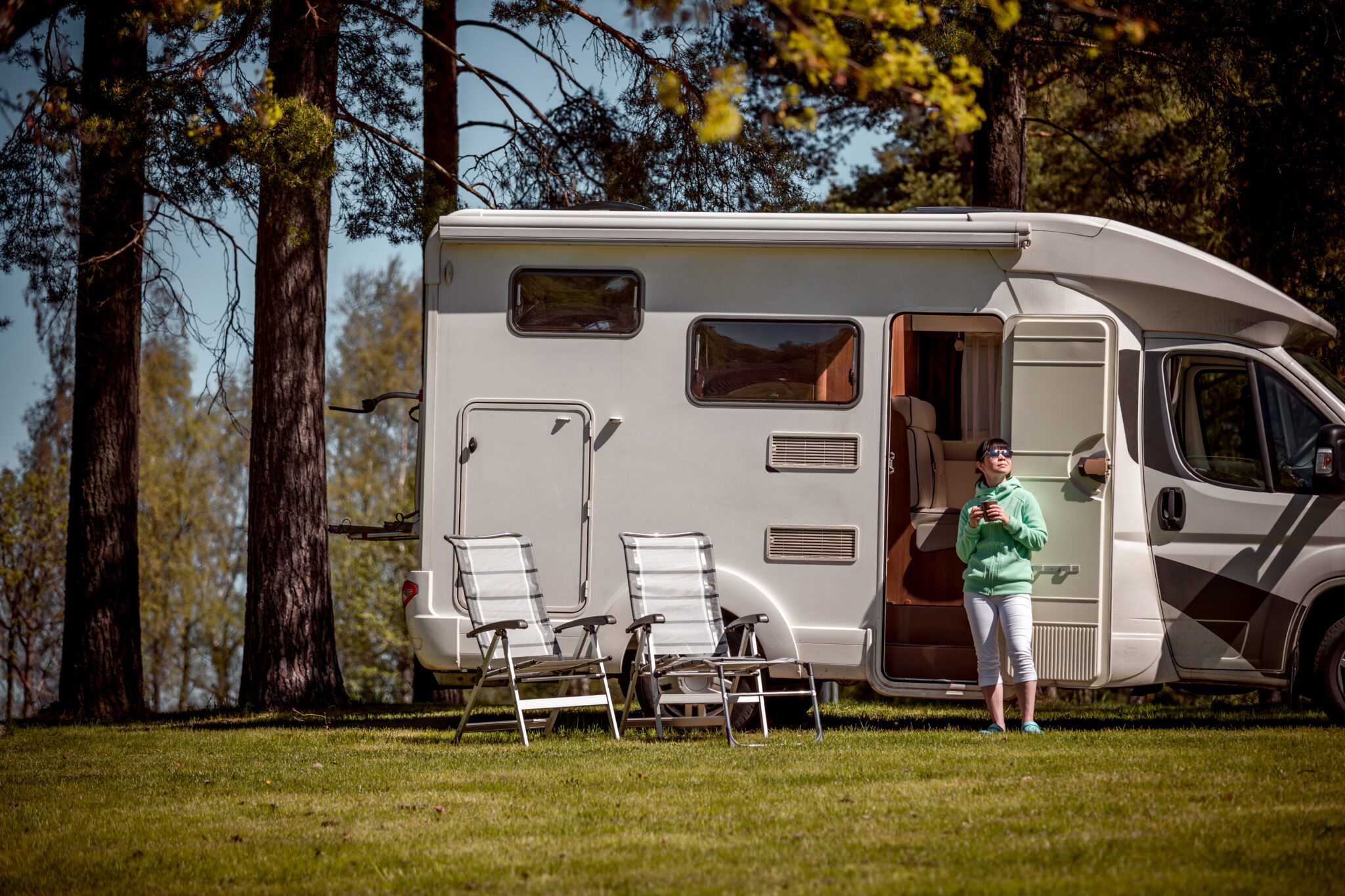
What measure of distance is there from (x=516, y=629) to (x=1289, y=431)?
4.22 m

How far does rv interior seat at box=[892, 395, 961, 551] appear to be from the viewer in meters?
7.74

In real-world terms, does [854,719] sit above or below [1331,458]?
below

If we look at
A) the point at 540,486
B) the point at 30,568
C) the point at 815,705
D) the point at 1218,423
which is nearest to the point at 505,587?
the point at 540,486

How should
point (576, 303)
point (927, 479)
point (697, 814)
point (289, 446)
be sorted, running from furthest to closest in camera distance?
point (289, 446) → point (927, 479) → point (576, 303) → point (697, 814)

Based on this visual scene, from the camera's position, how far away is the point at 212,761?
263 inches

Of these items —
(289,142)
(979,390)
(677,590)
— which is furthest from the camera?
(289,142)

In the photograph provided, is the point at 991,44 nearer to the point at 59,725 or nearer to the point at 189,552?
the point at 59,725

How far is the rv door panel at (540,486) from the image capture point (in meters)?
7.36

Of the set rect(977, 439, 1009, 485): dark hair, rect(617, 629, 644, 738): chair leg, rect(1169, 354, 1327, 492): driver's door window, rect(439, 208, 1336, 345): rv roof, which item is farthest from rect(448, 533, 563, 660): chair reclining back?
rect(1169, 354, 1327, 492): driver's door window

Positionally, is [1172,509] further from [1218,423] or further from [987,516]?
[987,516]

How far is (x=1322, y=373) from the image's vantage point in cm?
722

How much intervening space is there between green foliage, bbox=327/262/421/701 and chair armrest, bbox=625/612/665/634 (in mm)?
20551

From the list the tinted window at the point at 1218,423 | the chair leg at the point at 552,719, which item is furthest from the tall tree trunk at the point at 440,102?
the tinted window at the point at 1218,423

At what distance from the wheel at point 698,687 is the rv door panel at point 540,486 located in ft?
1.96
